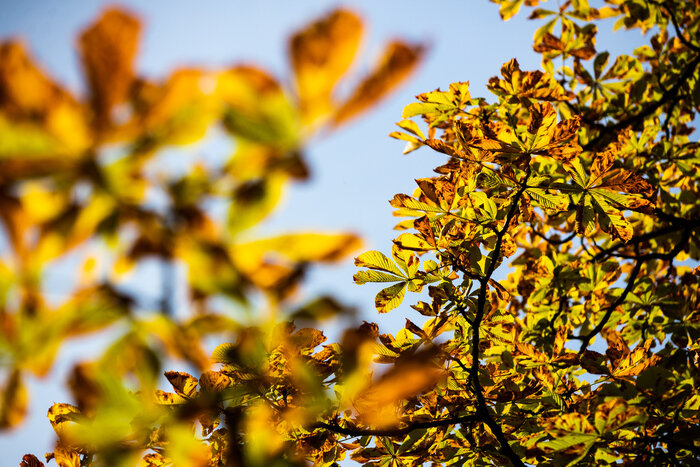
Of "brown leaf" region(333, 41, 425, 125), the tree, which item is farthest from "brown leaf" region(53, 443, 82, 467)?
"brown leaf" region(333, 41, 425, 125)

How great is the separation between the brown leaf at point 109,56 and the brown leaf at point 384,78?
0.56 ft

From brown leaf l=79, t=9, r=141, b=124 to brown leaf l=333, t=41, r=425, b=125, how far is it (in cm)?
17

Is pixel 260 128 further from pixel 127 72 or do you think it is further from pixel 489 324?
pixel 489 324

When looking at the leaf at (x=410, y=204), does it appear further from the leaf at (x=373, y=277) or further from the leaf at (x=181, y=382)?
the leaf at (x=181, y=382)

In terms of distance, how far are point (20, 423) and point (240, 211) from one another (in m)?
0.33

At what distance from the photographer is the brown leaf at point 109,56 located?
320 mm

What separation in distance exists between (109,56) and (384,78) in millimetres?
222

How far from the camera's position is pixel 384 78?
0.36 m

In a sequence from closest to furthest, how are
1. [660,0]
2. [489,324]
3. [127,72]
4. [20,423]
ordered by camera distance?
[127,72]
[20,423]
[489,324]
[660,0]

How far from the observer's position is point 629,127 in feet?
6.89

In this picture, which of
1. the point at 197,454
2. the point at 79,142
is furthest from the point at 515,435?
the point at 79,142

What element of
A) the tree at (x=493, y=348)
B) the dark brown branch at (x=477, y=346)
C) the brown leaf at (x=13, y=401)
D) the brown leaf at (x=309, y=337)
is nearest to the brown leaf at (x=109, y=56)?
the brown leaf at (x=13, y=401)

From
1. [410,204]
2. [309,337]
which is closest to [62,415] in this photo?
[309,337]

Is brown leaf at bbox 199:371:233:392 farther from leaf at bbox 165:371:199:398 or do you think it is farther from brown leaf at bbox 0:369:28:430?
brown leaf at bbox 0:369:28:430
